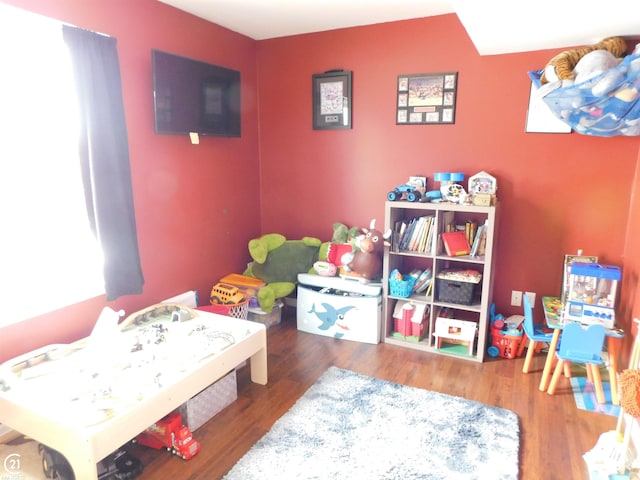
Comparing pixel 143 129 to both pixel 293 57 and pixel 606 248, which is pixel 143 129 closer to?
pixel 293 57

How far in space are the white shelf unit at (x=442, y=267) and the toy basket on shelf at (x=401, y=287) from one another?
0.03m

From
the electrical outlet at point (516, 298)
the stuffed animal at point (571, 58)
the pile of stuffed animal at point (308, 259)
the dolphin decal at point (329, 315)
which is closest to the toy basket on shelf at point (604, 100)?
the stuffed animal at point (571, 58)

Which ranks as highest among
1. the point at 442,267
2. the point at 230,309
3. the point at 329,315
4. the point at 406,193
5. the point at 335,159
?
the point at 335,159

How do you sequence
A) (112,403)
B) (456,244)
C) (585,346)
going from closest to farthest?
(112,403), (585,346), (456,244)

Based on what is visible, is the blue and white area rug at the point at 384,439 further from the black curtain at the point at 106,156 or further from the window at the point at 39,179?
the window at the point at 39,179

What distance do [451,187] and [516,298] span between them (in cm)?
95

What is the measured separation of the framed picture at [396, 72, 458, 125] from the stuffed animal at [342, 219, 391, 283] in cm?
84

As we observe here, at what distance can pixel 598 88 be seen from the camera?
1902mm

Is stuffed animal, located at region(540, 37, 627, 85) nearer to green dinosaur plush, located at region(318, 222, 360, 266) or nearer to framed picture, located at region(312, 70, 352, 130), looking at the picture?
framed picture, located at region(312, 70, 352, 130)

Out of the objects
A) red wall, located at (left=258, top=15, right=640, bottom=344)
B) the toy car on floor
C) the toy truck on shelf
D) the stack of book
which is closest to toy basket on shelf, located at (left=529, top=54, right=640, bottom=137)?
red wall, located at (left=258, top=15, right=640, bottom=344)

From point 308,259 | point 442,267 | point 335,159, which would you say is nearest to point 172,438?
point 308,259

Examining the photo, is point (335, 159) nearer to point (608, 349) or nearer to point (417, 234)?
point (417, 234)

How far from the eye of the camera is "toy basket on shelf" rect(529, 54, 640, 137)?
186cm

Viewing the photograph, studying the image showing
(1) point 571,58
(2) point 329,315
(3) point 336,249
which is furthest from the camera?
(3) point 336,249
